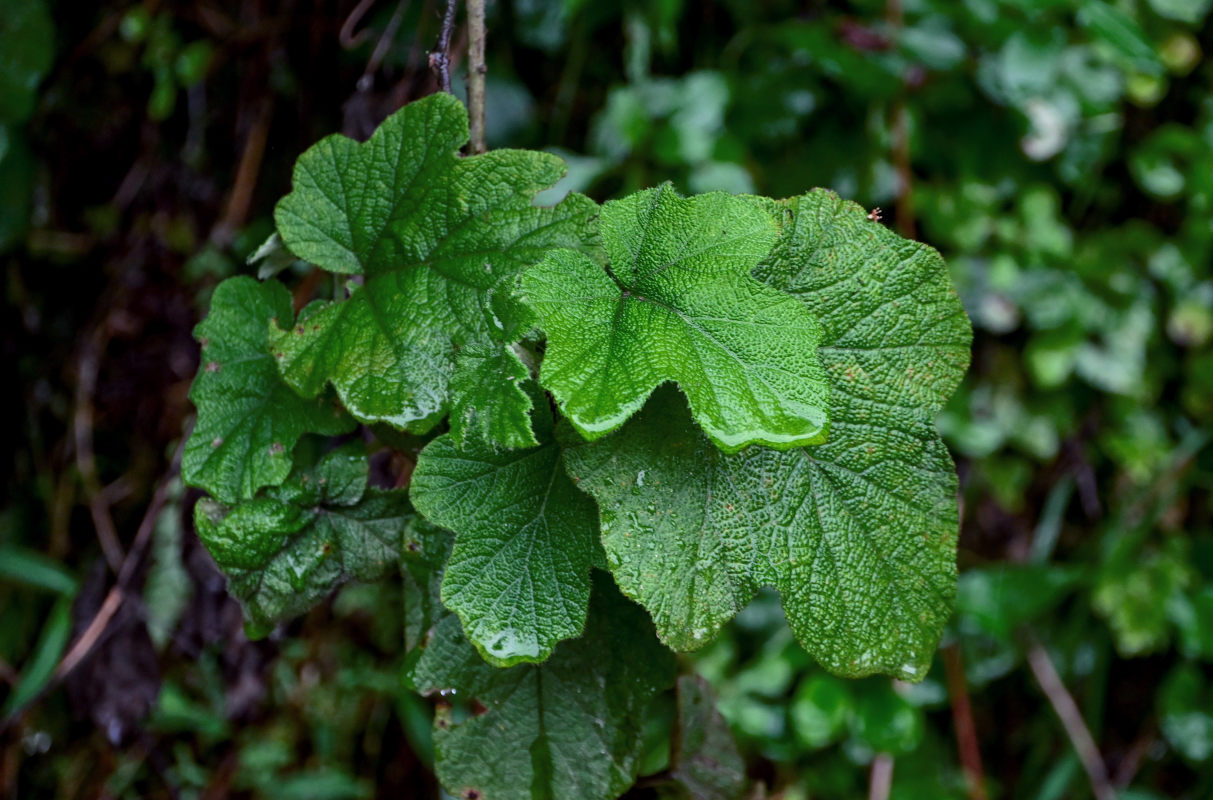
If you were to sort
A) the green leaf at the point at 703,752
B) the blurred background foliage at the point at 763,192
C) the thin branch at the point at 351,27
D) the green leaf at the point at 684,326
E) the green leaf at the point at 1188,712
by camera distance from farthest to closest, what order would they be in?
the green leaf at the point at 1188,712
the blurred background foliage at the point at 763,192
the thin branch at the point at 351,27
the green leaf at the point at 703,752
the green leaf at the point at 684,326

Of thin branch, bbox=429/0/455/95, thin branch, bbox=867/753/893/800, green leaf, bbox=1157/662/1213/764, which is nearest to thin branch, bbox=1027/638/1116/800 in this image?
green leaf, bbox=1157/662/1213/764

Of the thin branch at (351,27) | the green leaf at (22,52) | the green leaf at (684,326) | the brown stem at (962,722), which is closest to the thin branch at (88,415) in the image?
the green leaf at (22,52)

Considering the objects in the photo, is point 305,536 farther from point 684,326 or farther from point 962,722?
point 962,722

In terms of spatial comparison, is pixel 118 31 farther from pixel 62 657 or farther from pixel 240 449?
pixel 240 449

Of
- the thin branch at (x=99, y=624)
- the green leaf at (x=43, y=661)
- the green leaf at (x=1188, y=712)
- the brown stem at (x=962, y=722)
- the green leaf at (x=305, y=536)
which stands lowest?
the green leaf at (x=1188, y=712)

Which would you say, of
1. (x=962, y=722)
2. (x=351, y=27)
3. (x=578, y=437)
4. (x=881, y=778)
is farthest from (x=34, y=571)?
(x=962, y=722)

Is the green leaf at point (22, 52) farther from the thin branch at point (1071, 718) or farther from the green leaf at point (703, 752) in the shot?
the thin branch at point (1071, 718)

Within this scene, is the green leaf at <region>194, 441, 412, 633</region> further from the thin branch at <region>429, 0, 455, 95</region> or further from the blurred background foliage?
the blurred background foliage

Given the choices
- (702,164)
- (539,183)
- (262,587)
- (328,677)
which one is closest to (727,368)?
(539,183)
